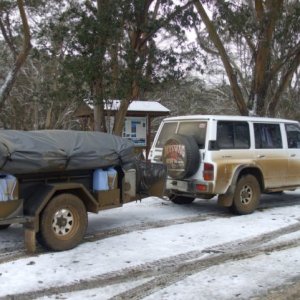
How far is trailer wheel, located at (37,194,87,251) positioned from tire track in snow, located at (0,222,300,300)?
3.99 feet

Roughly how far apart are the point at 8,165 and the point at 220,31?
13.7 meters

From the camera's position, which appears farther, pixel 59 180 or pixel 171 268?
pixel 59 180

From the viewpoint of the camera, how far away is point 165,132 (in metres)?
11.0

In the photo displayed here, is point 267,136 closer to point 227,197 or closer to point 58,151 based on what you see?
point 227,197

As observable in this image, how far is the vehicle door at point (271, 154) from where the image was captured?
10.8 meters

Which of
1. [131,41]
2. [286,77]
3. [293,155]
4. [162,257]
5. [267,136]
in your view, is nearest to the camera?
[162,257]

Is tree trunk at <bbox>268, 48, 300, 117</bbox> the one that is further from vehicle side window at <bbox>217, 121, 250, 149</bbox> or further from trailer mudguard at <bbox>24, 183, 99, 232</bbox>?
trailer mudguard at <bbox>24, 183, 99, 232</bbox>

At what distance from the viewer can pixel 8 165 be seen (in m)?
6.65

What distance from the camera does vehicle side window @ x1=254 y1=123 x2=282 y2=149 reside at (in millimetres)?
10859

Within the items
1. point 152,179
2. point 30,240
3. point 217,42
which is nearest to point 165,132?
point 152,179

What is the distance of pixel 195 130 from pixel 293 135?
9.24 ft

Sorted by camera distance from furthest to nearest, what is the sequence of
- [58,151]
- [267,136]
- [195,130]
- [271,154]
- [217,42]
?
1. [217,42]
2. [267,136]
3. [271,154]
4. [195,130]
5. [58,151]

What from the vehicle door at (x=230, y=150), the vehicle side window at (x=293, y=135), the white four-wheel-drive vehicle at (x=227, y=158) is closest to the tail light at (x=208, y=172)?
the white four-wheel-drive vehicle at (x=227, y=158)

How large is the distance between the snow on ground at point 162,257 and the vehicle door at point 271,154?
3.38 ft
